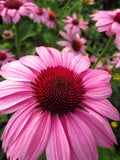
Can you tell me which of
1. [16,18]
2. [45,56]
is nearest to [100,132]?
[45,56]

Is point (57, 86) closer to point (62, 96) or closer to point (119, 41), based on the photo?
point (62, 96)

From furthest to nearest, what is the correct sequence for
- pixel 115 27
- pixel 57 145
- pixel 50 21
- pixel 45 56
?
pixel 50 21, pixel 115 27, pixel 45 56, pixel 57 145

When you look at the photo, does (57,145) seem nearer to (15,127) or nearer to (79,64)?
(15,127)

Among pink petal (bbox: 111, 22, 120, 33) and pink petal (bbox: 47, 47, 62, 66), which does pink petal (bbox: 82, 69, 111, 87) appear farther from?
pink petal (bbox: 111, 22, 120, 33)

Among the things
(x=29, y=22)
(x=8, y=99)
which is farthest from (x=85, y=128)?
(x=29, y=22)

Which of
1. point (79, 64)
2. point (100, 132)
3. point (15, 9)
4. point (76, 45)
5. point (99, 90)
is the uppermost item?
point (15, 9)

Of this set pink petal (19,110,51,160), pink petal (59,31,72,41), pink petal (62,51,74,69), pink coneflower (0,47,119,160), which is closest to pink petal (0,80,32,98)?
pink coneflower (0,47,119,160)

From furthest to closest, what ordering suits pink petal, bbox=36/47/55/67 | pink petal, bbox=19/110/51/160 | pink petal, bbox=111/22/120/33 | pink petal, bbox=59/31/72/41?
pink petal, bbox=59/31/72/41 < pink petal, bbox=111/22/120/33 < pink petal, bbox=36/47/55/67 < pink petal, bbox=19/110/51/160
